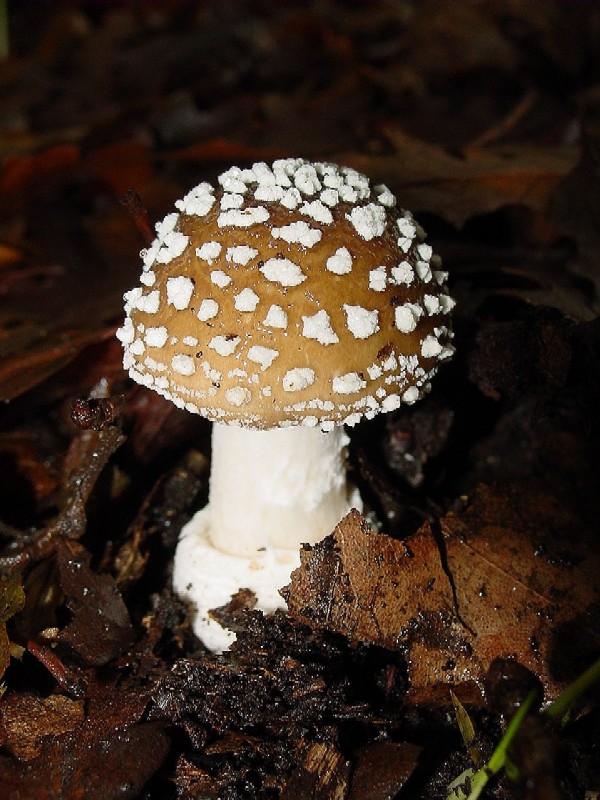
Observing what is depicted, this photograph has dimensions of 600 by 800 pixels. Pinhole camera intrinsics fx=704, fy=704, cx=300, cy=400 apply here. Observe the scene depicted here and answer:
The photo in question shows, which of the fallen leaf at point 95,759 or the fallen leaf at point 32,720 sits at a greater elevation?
the fallen leaf at point 95,759

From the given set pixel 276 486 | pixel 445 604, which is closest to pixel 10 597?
pixel 276 486

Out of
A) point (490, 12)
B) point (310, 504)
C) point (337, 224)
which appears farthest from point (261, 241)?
point (490, 12)

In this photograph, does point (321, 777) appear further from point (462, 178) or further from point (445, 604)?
point (462, 178)

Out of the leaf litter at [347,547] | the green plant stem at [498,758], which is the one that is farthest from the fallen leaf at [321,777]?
the green plant stem at [498,758]

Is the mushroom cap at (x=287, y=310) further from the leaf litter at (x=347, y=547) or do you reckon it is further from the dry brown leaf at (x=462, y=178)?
the dry brown leaf at (x=462, y=178)

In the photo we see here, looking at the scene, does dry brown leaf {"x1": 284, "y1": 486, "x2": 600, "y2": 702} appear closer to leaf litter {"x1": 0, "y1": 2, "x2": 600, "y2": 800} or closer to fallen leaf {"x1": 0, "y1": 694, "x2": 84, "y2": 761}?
leaf litter {"x1": 0, "y1": 2, "x2": 600, "y2": 800}

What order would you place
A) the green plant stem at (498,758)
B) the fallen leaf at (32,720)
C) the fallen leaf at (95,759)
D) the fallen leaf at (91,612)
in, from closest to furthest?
the green plant stem at (498,758) → the fallen leaf at (95,759) → the fallen leaf at (32,720) → the fallen leaf at (91,612)

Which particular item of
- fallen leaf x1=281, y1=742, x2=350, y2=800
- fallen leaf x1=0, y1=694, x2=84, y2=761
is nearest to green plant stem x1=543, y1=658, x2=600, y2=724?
fallen leaf x1=281, y1=742, x2=350, y2=800

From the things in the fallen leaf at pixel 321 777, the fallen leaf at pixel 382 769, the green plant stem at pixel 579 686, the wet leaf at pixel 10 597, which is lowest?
the wet leaf at pixel 10 597
